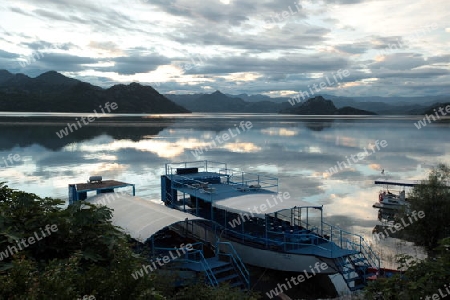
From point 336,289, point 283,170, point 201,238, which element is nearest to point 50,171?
point 283,170

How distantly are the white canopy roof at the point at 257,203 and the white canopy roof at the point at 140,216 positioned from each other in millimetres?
2229

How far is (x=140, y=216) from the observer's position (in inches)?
763

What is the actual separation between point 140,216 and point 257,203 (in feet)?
19.4

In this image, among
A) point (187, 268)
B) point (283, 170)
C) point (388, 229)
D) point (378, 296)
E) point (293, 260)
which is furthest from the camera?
point (283, 170)

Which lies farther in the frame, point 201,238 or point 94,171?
point 94,171

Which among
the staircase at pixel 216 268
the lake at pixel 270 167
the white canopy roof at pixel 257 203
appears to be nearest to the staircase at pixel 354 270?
the white canopy roof at pixel 257 203

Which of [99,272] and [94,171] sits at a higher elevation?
[99,272]

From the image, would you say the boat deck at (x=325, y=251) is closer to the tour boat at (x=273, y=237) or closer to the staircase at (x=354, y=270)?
the tour boat at (x=273, y=237)

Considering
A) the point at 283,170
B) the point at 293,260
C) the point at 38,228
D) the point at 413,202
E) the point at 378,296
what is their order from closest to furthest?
the point at 38,228, the point at 378,296, the point at 293,260, the point at 413,202, the point at 283,170

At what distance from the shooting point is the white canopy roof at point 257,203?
19.2 m

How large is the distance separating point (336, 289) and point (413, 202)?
1041 centimetres

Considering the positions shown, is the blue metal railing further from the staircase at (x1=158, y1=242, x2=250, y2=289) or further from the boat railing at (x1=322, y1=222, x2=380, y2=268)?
the boat railing at (x1=322, y1=222, x2=380, y2=268)

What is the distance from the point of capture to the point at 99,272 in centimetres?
851

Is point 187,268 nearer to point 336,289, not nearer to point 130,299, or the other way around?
point 336,289
